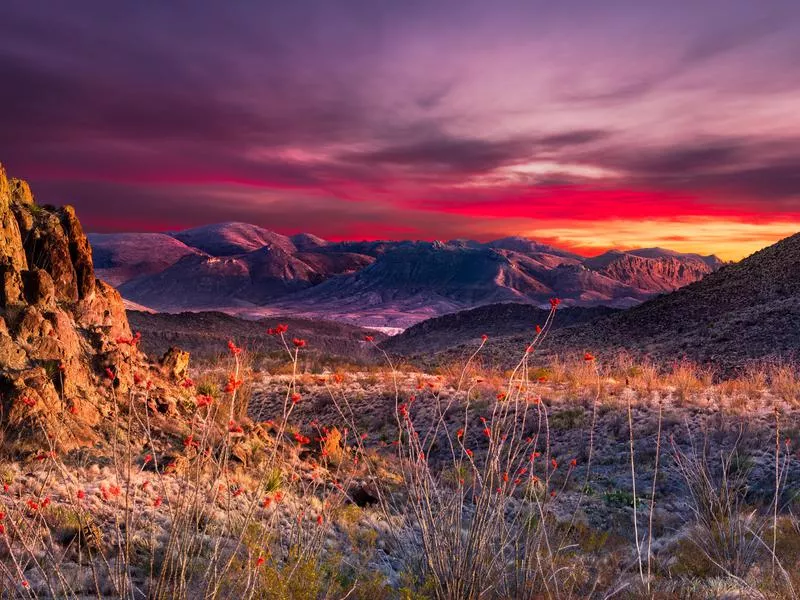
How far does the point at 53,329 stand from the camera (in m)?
7.71

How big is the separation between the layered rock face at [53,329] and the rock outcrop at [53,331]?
0.01m

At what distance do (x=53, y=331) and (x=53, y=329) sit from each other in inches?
1.4

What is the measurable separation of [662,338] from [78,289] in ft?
92.4

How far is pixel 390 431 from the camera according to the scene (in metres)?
12.7

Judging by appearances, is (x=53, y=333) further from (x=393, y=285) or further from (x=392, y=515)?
(x=393, y=285)

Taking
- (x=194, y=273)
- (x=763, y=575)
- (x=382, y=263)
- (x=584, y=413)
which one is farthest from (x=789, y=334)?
(x=194, y=273)

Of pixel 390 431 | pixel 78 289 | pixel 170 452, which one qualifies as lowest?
pixel 390 431

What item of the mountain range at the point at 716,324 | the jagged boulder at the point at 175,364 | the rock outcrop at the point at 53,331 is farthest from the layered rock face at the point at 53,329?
the mountain range at the point at 716,324

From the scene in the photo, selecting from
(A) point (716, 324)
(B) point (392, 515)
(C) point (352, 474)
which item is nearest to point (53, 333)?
(B) point (392, 515)

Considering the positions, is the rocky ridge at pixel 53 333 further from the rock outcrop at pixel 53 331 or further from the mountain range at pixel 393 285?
the mountain range at pixel 393 285

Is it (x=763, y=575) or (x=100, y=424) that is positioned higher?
(x=100, y=424)

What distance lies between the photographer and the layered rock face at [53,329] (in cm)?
659

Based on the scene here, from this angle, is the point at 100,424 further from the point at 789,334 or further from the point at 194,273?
the point at 194,273

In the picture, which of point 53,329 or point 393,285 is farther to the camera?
point 393,285
